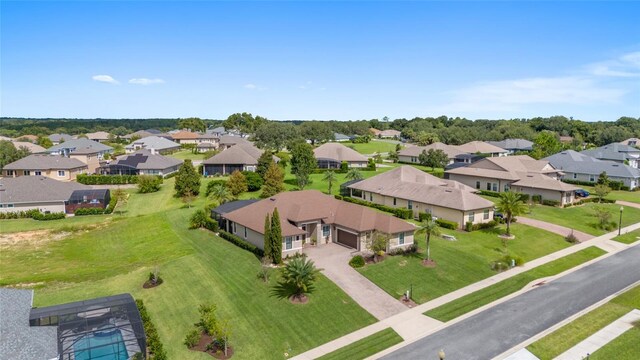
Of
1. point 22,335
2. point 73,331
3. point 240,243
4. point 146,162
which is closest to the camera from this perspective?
point 73,331

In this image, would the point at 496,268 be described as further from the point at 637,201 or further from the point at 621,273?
the point at 637,201

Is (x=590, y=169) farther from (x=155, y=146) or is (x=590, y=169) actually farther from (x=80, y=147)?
(x=80, y=147)

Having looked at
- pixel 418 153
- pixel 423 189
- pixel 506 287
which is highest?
pixel 418 153

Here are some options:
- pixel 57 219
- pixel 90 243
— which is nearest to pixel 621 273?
pixel 90 243

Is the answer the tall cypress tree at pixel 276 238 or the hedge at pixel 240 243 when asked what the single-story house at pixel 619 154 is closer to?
the tall cypress tree at pixel 276 238

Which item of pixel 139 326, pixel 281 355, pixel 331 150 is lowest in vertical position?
pixel 281 355

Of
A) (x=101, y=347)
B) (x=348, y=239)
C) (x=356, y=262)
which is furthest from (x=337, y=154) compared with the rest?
(x=101, y=347)
